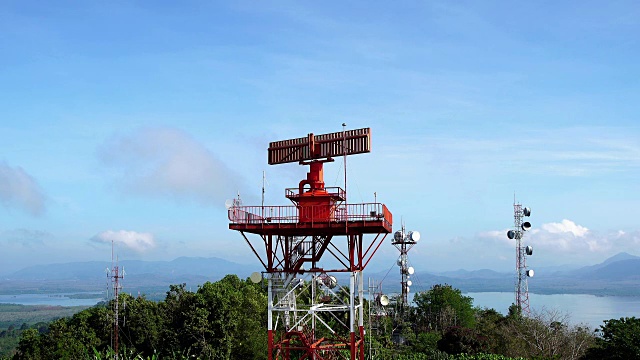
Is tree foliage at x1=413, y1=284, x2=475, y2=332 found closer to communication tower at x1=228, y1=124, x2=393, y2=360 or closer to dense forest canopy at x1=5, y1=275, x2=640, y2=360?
dense forest canopy at x1=5, y1=275, x2=640, y2=360

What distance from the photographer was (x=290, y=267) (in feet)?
125

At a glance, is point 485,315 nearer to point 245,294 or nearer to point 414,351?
point 414,351

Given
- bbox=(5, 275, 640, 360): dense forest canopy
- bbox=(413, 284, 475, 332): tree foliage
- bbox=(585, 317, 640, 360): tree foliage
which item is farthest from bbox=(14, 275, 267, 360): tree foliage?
bbox=(585, 317, 640, 360): tree foliage

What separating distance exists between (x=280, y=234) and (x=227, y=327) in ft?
75.9

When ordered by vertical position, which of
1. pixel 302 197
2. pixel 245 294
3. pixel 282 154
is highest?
pixel 282 154

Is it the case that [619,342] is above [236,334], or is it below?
above

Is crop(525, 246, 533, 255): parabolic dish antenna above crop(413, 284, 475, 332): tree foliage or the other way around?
above

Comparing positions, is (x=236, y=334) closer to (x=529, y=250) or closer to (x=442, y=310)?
(x=442, y=310)

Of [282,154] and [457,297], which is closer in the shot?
[282,154]

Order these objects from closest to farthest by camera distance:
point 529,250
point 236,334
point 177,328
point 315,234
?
point 315,234, point 236,334, point 177,328, point 529,250

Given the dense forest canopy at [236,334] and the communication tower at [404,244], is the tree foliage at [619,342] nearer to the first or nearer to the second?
the dense forest canopy at [236,334]

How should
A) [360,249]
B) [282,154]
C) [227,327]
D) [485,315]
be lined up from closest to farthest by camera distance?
1. [360,249]
2. [282,154]
3. [227,327]
4. [485,315]

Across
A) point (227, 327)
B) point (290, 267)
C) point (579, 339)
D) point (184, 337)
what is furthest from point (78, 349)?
point (579, 339)

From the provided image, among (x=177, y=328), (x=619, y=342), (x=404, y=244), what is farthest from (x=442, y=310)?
(x=619, y=342)
